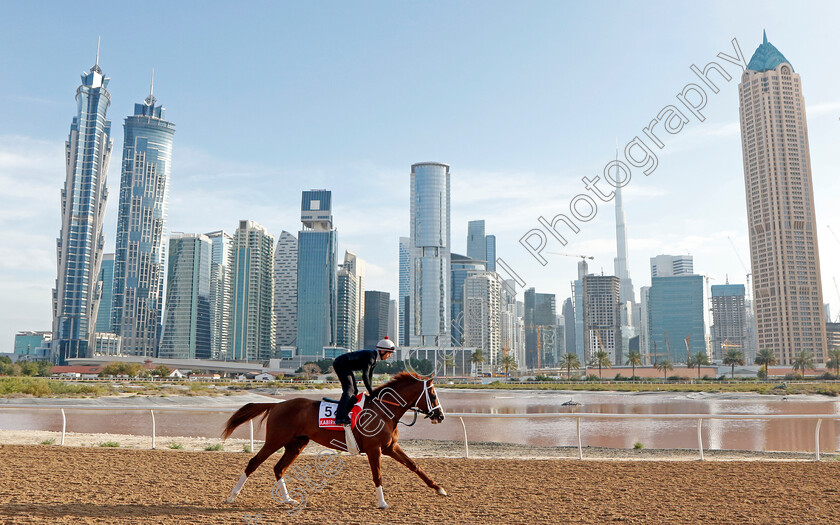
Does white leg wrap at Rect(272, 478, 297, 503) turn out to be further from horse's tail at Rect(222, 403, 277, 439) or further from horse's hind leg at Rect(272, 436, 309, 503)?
horse's tail at Rect(222, 403, 277, 439)

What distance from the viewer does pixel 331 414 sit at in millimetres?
8516

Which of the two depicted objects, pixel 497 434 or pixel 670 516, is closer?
pixel 670 516

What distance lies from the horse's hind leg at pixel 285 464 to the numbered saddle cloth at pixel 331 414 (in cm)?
45

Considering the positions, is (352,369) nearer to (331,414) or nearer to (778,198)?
(331,414)

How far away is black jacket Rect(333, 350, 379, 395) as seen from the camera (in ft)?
27.6

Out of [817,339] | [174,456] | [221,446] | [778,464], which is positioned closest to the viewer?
[778,464]

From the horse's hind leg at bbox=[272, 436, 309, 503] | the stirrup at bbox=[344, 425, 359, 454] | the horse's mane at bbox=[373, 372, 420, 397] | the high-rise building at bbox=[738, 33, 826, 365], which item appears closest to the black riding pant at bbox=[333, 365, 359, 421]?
the stirrup at bbox=[344, 425, 359, 454]

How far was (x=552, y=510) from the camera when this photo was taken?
802 centimetres

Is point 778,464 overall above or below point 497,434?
above

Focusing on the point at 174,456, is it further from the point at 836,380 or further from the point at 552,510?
the point at 836,380

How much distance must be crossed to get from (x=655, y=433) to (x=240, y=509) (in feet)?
83.7

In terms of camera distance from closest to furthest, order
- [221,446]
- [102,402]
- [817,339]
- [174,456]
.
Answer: [174,456]
[221,446]
[102,402]
[817,339]

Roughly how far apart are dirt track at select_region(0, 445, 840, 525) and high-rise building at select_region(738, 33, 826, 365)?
632 ft

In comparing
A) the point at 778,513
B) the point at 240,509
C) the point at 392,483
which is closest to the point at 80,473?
the point at 240,509
